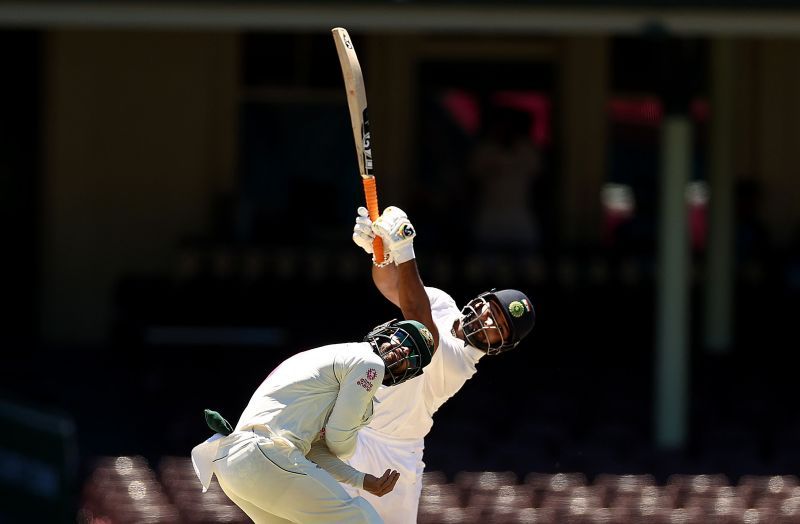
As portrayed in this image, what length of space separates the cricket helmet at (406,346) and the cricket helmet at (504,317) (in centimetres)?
Result: 40

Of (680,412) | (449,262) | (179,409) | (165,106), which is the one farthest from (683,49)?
(165,106)

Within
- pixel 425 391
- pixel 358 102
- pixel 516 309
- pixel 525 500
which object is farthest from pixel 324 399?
pixel 525 500

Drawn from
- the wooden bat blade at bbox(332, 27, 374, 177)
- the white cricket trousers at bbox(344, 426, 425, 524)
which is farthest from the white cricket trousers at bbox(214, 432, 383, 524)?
the wooden bat blade at bbox(332, 27, 374, 177)

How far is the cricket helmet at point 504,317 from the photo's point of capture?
213 inches

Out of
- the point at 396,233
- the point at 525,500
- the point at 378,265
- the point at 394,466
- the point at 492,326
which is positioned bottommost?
the point at 525,500

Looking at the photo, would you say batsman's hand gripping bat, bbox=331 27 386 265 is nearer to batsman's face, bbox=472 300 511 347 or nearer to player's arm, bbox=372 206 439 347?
player's arm, bbox=372 206 439 347

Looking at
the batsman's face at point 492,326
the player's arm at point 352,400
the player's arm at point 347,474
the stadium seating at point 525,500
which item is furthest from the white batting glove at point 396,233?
the stadium seating at point 525,500

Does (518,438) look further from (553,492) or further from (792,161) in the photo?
(792,161)

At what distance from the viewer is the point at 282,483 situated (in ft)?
16.2

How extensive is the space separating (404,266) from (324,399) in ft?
2.34

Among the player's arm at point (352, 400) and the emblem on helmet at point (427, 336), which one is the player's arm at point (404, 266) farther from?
the player's arm at point (352, 400)

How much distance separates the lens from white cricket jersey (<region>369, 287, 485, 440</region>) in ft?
18.2

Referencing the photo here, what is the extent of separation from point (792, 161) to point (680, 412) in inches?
146

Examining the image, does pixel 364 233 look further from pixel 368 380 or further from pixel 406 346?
pixel 368 380
